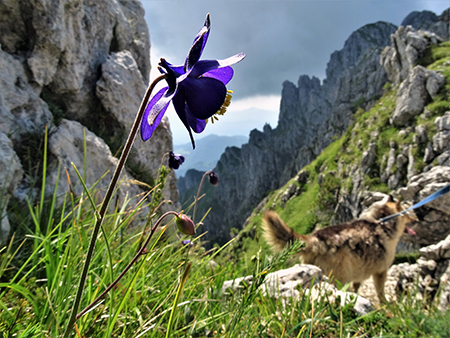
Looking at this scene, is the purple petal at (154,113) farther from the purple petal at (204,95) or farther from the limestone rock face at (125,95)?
the limestone rock face at (125,95)

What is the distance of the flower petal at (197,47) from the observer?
3.78ft

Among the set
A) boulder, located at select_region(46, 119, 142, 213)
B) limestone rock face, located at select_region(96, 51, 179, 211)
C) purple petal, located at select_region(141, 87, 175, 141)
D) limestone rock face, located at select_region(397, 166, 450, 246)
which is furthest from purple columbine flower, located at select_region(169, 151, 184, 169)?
limestone rock face, located at select_region(397, 166, 450, 246)

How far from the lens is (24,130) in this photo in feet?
17.1

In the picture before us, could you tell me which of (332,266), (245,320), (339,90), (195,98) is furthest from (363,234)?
(339,90)

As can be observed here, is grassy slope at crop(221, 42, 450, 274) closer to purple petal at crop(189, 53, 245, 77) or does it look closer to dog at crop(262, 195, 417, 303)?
dog at crop(262, 195, 417, 303)

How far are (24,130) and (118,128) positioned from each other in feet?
13.0

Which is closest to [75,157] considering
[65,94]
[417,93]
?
[65,94]

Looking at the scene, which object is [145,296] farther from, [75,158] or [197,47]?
[75,158]

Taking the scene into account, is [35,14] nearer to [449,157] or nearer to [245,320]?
[245,320]

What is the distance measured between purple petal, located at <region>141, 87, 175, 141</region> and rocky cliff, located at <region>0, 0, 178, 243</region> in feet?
10.5

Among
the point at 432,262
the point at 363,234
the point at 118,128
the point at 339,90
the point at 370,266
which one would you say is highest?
the point at 339,90

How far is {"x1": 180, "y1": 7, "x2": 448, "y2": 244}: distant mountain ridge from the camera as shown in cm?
11069

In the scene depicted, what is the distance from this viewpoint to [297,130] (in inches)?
6088

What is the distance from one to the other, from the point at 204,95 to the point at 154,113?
0.99 feet
